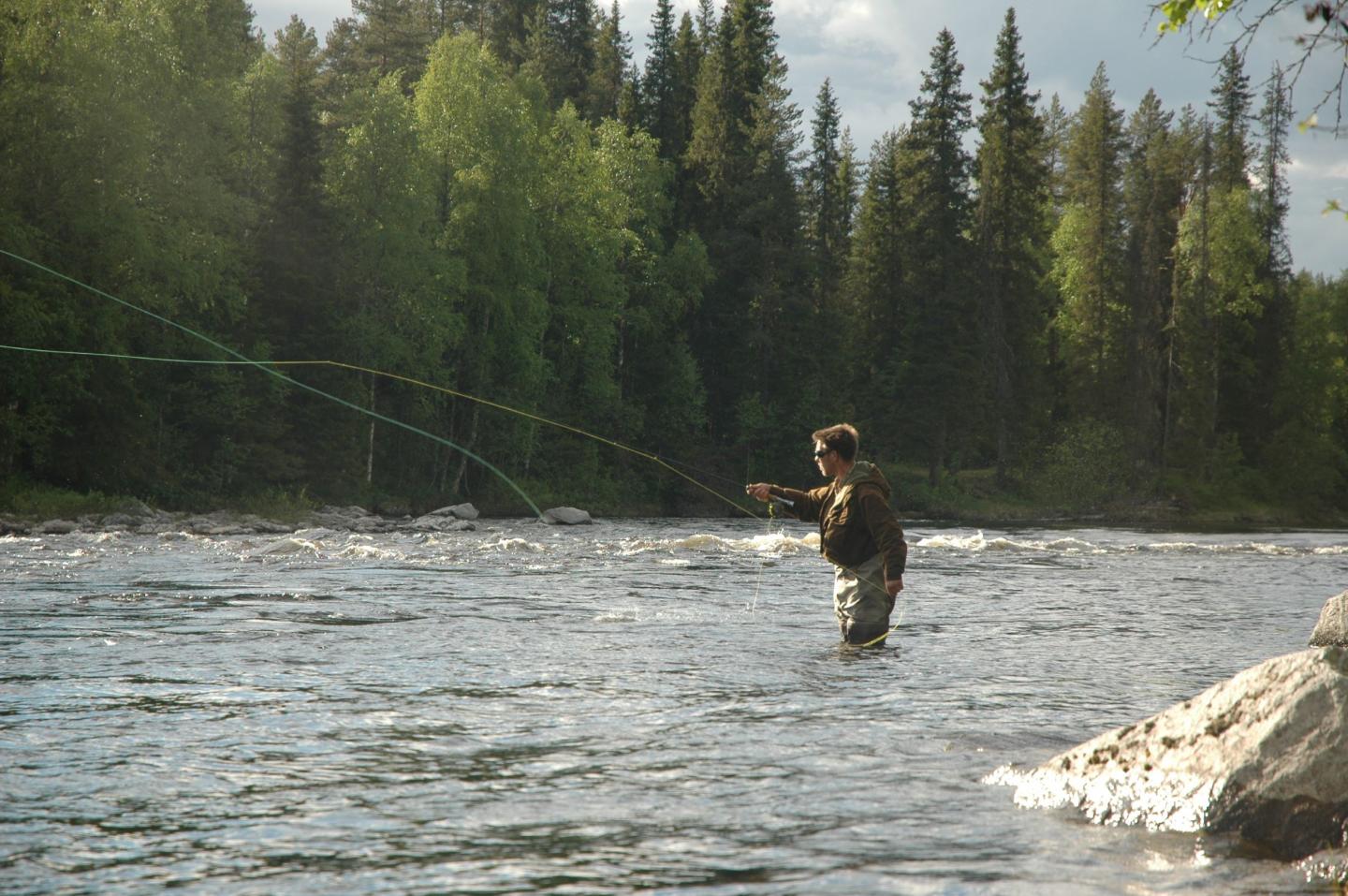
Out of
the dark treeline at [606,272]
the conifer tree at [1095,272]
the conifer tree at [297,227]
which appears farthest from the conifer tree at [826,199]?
the conifer tree at [297,227]

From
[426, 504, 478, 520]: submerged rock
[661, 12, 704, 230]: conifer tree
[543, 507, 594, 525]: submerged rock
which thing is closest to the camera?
[543, 507, 594, 525]: submerged rock

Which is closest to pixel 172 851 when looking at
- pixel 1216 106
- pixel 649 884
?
pixel 649 884

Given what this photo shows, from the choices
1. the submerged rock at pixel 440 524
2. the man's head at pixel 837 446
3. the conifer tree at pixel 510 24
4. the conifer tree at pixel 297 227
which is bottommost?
the submerged rock at pixel 440 524

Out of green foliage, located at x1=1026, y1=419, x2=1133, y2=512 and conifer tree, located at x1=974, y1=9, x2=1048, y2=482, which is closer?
green foliage, located at x1=1026, y1=419, x2=1133, y2=512

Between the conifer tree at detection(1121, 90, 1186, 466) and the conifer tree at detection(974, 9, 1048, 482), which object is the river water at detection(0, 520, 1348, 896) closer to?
the conifer tree at detection(974, 9, 1048, 482)

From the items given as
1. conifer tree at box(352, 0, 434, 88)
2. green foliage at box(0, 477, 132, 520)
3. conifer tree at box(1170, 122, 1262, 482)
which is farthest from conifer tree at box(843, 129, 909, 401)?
green foliage at box(0, 477, 132, 520)

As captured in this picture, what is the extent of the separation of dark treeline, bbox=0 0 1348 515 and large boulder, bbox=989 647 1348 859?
91.9 ft

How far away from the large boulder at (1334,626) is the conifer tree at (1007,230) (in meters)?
48.9

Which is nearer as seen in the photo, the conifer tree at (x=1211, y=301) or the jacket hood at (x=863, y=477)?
the jacket hood at (x=863, y=477)

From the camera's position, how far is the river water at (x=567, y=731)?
16.1ft

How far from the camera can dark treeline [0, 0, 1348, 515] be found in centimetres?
3241

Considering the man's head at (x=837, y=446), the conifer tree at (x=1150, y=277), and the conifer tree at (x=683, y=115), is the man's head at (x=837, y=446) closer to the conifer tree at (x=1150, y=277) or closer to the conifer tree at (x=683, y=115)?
the conifer tree at (x=683, y=115)

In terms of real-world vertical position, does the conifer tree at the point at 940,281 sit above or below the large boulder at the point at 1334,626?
above

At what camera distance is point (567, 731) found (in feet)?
24.2
